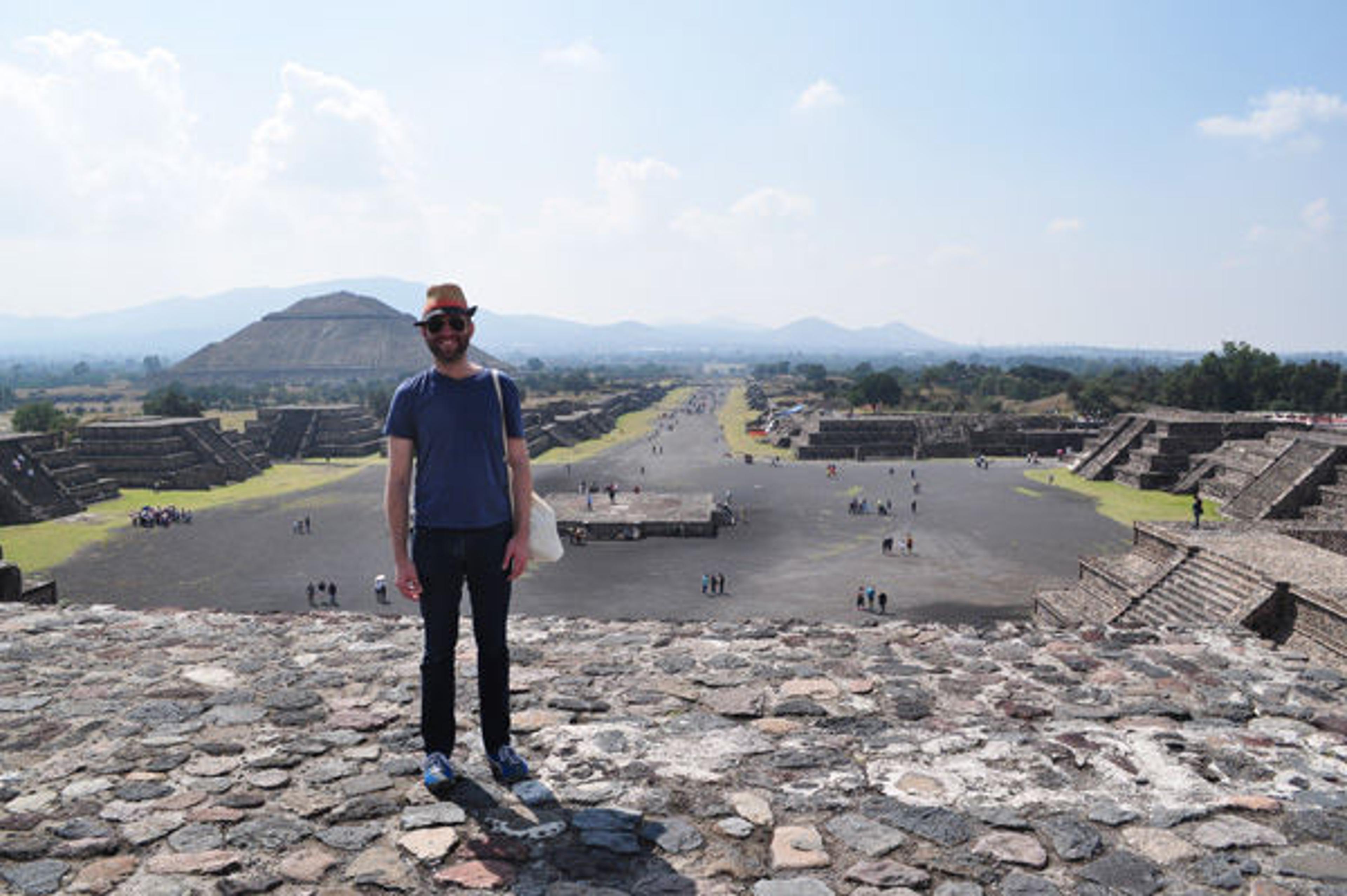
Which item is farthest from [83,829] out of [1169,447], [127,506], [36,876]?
[1169,447]

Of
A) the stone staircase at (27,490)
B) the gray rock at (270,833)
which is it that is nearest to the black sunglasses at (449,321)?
the gray rock at (270,833)

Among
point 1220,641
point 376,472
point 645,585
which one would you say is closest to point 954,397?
point 376,472

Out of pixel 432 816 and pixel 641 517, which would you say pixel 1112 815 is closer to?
pixel 432 816

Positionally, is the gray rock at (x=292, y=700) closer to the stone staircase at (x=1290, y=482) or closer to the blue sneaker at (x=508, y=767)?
the blue sneaker at (x=508, y=767)

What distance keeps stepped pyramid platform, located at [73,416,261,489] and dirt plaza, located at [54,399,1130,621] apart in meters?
8.22

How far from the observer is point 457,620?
12.4 feet

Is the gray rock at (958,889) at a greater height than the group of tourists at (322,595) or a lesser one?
Answer: greater

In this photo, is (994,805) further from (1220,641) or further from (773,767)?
(1220,641)

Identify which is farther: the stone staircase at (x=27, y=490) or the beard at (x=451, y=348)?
the stone staircase at (x=27, y=490)

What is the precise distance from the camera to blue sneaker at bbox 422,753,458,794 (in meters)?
3.64

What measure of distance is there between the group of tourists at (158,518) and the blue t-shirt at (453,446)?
123 ft

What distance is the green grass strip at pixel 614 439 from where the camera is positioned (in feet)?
195

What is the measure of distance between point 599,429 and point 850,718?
242 ft

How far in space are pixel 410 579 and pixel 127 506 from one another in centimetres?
4557
